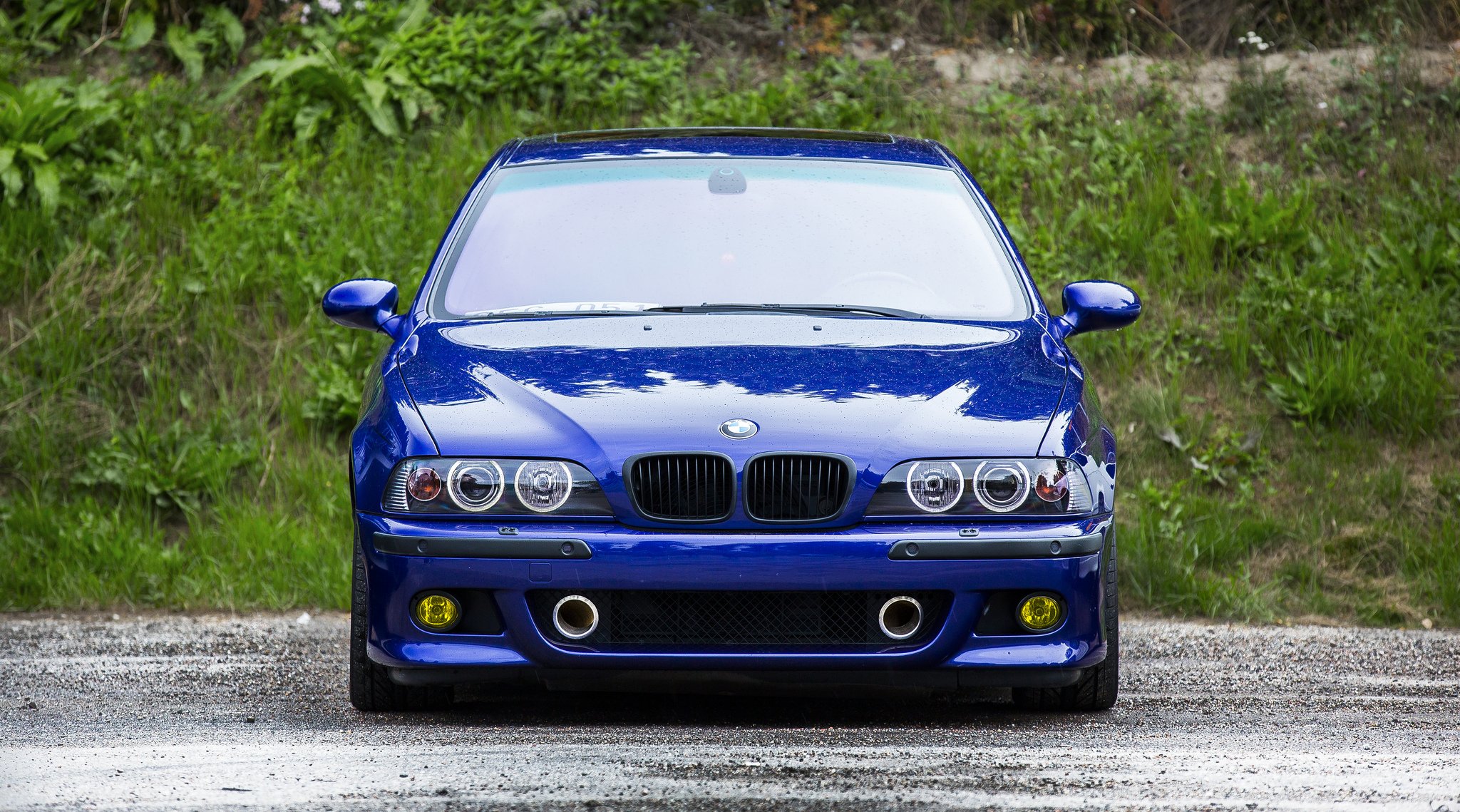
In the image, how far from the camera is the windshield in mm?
5035

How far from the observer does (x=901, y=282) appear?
512cm

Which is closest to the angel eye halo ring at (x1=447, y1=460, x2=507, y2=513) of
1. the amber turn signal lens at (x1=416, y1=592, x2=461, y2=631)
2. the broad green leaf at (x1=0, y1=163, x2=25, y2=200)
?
the amber turn signal lens at (x1=416, y1=592, x2=461, y2=631)

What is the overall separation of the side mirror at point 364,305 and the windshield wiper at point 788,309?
839 mm

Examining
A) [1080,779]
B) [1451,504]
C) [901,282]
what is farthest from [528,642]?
[1451,504]

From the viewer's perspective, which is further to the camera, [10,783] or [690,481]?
[690,481]

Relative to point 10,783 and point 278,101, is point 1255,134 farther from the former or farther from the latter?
point 10,783

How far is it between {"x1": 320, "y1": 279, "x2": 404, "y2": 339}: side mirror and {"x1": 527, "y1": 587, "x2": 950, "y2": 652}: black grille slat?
1.41 metres

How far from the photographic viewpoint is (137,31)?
10695 millimetres

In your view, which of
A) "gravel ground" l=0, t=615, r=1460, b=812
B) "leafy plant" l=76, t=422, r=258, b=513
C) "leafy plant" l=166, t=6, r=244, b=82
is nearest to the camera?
"gravel ground" l=0, t=615, r=1460, b=812

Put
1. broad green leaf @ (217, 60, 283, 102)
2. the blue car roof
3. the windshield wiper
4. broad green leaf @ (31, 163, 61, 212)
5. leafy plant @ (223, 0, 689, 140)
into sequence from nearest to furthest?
the windshield wiper
the blue car roof
broad green leaf @ (31, 163, 61, 212)
leafy plant @ (223, 0, 689, 140)
broad green leaf @ (217, 60, 283, 102)

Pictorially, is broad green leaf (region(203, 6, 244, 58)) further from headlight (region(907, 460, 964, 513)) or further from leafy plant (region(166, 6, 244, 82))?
headlight (region(907, 460, 964, 513))

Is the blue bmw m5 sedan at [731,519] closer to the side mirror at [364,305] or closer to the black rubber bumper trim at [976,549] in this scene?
the black rubber bumper trim at [976,549]

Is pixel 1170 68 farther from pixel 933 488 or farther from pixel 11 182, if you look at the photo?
pixel 933 488

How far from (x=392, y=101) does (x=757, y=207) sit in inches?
207
